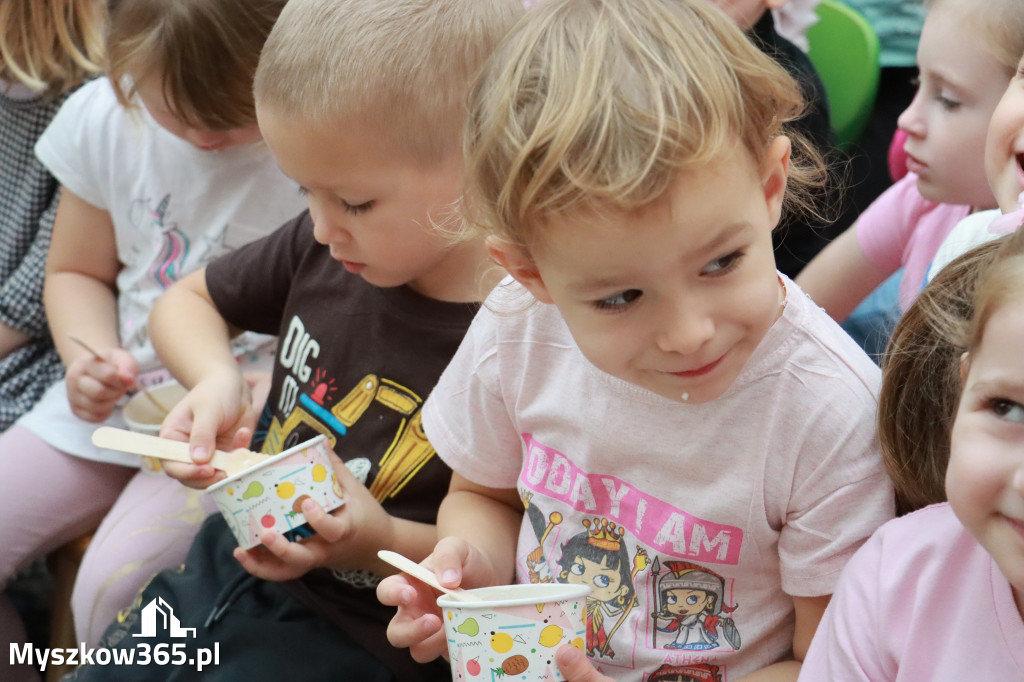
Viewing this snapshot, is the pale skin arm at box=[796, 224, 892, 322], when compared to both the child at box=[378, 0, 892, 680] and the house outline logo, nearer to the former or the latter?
the child at box=[378, 0, 892, 680]

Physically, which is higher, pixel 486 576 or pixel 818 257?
pixel 486 576

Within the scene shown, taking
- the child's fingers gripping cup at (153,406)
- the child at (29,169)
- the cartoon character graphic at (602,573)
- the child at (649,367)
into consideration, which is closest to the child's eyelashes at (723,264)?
the child at (649,367)

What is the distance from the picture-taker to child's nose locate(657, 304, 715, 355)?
86 centimetres

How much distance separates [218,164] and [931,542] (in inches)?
49.9

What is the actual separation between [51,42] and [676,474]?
148 centimetres

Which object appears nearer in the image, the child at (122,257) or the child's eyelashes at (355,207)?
the child's eyelashes at (355,207)

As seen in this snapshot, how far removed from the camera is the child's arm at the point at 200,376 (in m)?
1.28

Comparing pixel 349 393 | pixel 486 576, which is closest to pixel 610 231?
pixel 486 576

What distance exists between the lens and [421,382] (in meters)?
1.32

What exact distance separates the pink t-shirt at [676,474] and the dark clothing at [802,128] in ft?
2.10

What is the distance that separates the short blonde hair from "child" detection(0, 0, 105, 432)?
1267 mm

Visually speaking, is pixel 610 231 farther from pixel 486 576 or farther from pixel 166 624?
pixel 166 624

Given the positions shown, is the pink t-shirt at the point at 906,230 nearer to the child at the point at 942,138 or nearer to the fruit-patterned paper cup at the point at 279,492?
the child at the point at 942,138

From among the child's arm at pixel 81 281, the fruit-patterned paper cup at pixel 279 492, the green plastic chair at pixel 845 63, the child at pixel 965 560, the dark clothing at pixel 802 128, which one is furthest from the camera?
the green plastic chair at pixel 845 63
